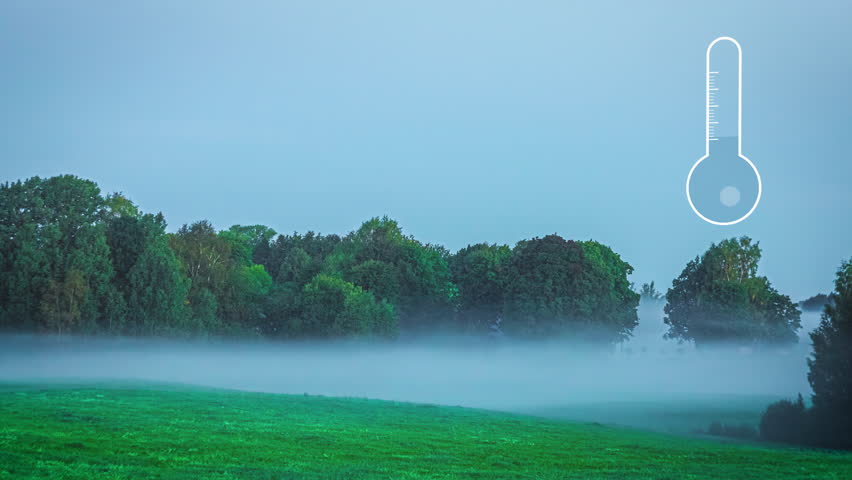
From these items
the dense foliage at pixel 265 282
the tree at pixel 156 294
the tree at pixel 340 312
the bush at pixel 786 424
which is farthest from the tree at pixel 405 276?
the bush at pixel 786 424

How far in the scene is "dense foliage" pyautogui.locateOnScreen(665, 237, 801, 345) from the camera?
9125 cm

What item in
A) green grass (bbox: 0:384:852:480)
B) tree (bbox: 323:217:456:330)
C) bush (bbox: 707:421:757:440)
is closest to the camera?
green grass (bbox: 0:384:852:480)

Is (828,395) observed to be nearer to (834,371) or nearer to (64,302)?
(834,371)

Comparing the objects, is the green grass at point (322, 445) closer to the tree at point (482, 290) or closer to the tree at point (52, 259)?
the tree at point (52, 259)

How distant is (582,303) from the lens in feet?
295

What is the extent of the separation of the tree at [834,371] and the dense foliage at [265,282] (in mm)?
44326

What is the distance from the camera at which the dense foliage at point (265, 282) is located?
72.9m

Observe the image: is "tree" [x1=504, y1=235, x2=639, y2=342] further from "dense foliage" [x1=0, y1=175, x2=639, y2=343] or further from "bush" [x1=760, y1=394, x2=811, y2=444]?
"bush" [x1=760, y1=394, x2=811, y2=444]

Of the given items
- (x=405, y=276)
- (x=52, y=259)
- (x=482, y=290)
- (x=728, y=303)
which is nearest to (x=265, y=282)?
(x=405, y=276)

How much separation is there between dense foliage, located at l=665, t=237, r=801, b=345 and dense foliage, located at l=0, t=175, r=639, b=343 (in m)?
5.28

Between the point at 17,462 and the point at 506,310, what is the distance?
230ft

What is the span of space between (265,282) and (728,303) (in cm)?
5229

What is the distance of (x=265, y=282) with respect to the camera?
354 feet

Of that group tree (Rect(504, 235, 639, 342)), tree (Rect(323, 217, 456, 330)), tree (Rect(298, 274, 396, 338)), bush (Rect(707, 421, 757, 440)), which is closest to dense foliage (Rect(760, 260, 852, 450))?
bush (Rect(707, 421, 757, 440))
